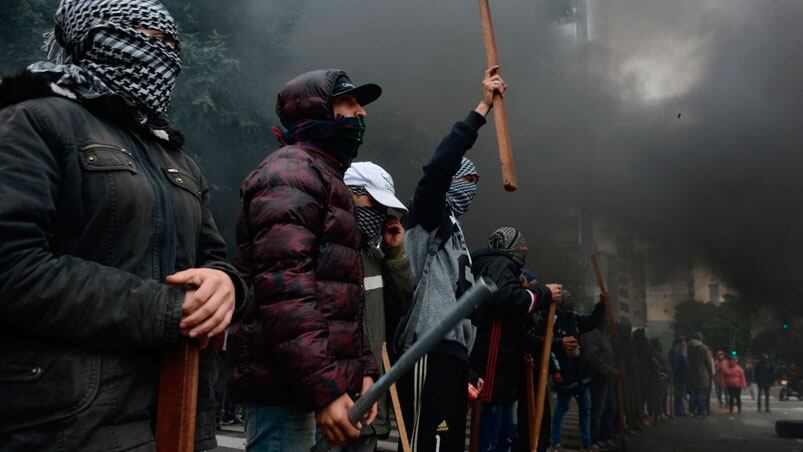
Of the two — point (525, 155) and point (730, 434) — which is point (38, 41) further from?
point (525, 155)

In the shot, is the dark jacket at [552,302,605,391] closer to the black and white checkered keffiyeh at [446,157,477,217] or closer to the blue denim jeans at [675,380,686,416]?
the black and white checkered keffiyeh at [446,157,477,217]

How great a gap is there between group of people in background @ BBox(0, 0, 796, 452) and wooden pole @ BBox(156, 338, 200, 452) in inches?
Answer: 1.5

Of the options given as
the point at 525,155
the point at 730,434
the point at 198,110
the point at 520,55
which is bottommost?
the point at 730,434

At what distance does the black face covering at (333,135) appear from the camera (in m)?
2.18

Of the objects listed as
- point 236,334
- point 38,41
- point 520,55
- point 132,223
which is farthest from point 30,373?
point 520,55

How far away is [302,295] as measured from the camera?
1809 mm

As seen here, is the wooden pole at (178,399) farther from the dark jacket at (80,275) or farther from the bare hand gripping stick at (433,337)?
the bare hand gripping stick at (433,337)

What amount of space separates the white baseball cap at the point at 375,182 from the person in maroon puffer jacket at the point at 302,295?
0.74 meters

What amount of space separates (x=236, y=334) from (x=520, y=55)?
1431cm

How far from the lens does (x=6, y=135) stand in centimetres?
126

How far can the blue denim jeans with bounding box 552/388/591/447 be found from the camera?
25.8 feet

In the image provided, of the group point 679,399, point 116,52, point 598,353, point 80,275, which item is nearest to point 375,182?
point 116,52

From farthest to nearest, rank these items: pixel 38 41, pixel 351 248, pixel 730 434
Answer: pixel 730 434
pixel 38 41
pixel 351 248

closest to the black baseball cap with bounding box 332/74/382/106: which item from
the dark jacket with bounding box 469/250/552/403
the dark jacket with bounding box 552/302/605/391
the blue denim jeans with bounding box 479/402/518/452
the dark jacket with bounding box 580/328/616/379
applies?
the dark jacket with bounding box 469/250/552/403
